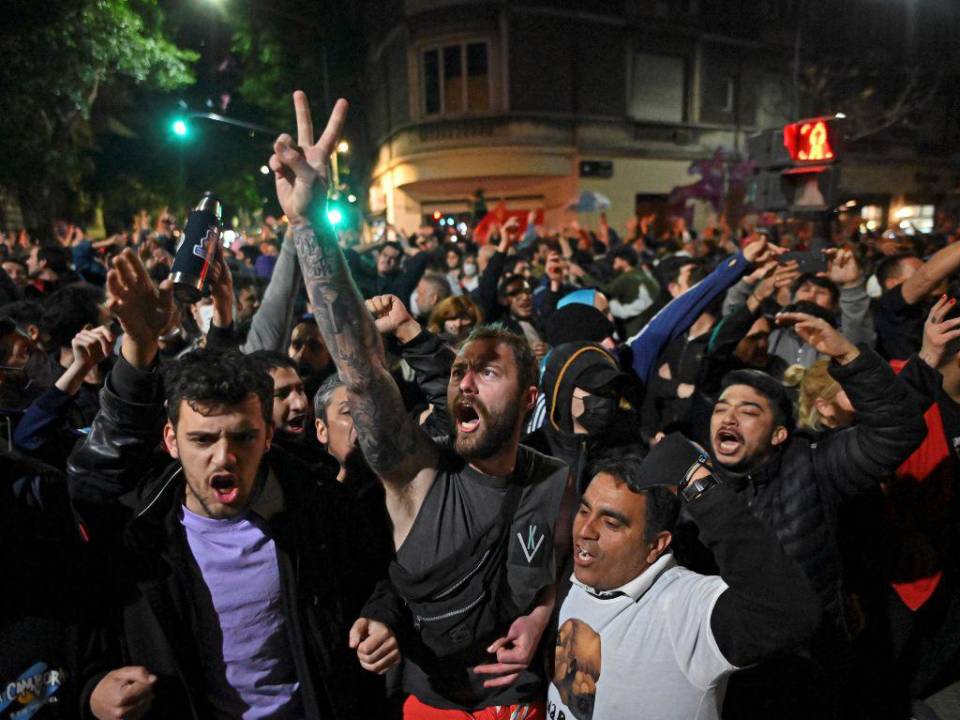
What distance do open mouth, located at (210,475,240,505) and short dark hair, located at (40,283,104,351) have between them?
2.90 m

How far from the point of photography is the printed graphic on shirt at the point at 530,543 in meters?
2.16

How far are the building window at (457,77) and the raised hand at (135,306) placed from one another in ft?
74.1

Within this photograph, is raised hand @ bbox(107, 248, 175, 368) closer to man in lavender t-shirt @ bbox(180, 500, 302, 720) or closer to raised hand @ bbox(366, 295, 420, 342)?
man in lavender t-shirt @ bbox(180, 500, 302, 720)

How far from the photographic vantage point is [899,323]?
4441 mm

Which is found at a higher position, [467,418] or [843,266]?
[843,266]

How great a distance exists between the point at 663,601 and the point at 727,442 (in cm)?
111

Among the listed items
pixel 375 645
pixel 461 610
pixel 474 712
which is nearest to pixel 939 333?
pixel 461 610

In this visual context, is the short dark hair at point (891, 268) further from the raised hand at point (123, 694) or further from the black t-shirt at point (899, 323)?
the raised hand at point (123, 694)

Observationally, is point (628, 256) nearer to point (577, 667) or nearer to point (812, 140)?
point (812, 140)

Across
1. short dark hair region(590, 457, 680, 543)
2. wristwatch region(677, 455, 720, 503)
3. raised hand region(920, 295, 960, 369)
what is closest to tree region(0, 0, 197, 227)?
short dark hair region(590, 457, 680, 543)

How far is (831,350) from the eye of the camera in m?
2.58

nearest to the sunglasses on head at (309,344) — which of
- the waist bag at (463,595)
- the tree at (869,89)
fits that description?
the waist bag at (463,595)

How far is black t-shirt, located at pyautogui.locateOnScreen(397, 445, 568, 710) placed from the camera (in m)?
2.16

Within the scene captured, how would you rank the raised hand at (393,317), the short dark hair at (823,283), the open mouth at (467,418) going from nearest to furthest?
the open mouth at (467,418)
the raised hand at (393,317)
the short dark hair at (823,283)
